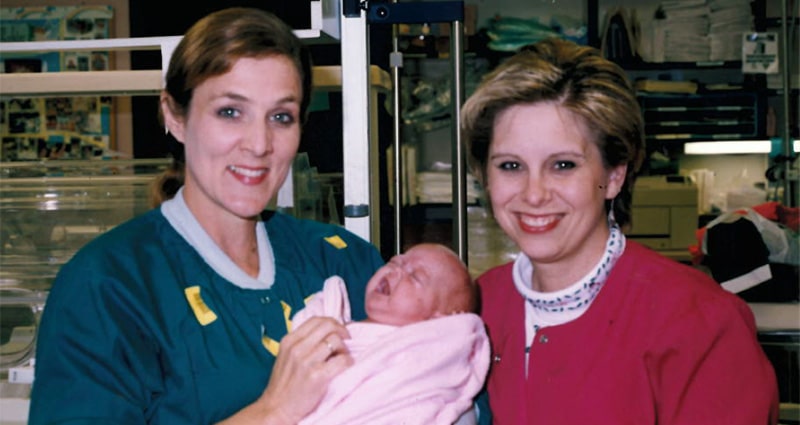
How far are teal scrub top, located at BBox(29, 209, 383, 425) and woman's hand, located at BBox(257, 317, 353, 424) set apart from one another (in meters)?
0.07

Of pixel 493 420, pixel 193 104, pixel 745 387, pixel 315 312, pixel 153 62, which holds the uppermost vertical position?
pixel 153 62

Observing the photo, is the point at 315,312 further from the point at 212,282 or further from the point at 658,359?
the point at 658,359

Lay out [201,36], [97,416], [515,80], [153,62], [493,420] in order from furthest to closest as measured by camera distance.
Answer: [153,62] → [493,420] → [515,80] → [201,36] → [97,416]

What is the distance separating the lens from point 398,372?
50.8 inches

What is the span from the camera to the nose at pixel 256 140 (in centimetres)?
127

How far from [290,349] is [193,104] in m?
0.40

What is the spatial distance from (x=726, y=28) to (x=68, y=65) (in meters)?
3.61

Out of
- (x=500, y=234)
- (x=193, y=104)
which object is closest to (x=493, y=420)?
(x=193, y=104)

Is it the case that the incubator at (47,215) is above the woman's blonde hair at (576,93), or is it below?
below

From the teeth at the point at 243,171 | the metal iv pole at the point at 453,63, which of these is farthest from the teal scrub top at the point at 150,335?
the metal iv pole at the point at 453,63

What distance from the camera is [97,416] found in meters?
1.13

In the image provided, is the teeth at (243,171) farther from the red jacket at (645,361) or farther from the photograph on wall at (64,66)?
the photograph on wall at (64,66)

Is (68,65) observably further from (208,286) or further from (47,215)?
(208,286)

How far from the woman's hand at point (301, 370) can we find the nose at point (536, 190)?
1.29 feet
